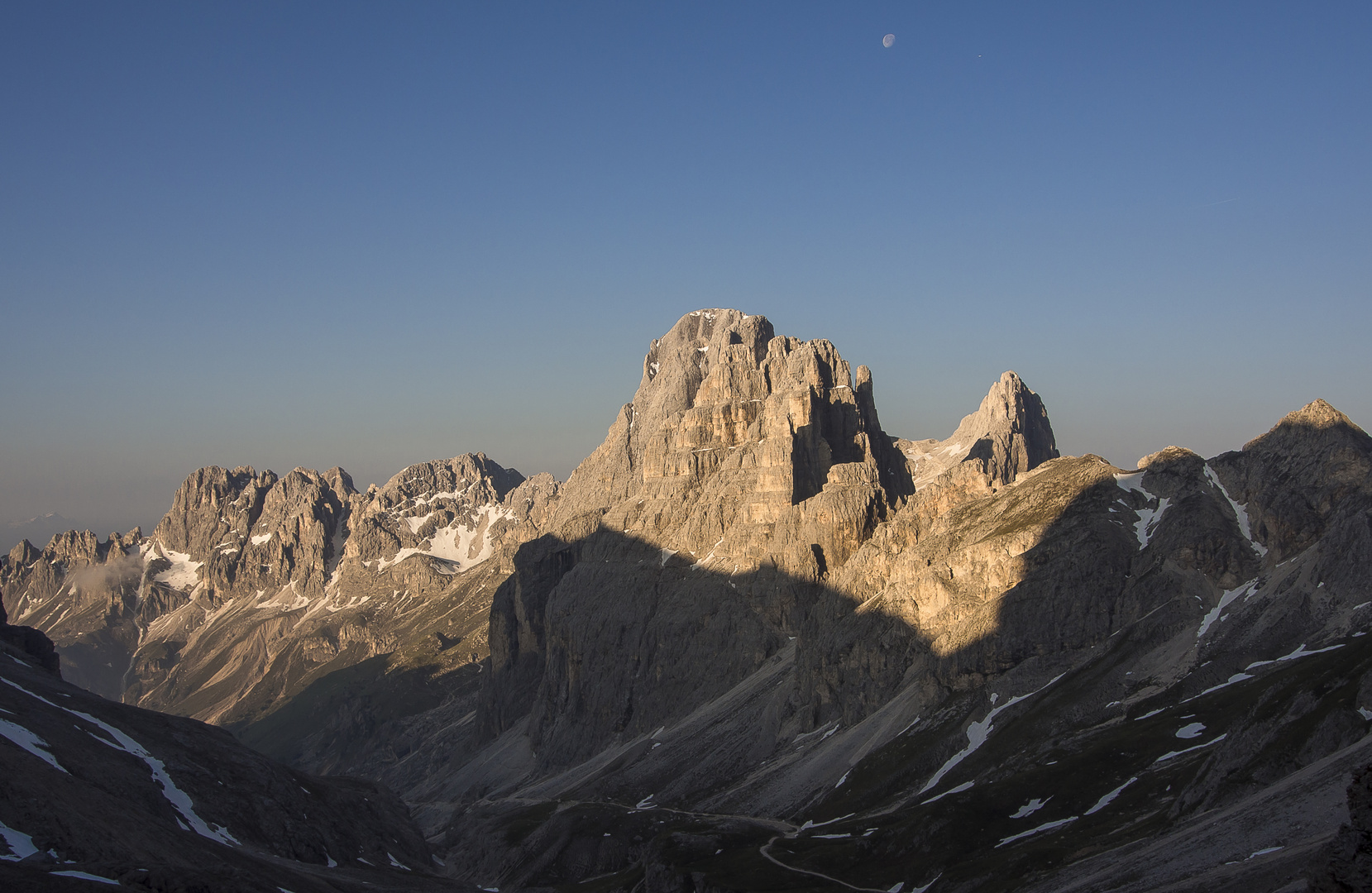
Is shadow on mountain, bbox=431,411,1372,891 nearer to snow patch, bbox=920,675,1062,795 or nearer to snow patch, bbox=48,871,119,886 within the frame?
snow patch, bbox=920,675,1062,795

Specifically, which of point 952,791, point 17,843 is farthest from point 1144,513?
point 17,843

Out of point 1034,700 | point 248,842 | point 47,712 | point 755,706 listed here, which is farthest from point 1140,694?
point 47,712

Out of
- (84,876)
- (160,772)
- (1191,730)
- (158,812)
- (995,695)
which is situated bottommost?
(1191,730)

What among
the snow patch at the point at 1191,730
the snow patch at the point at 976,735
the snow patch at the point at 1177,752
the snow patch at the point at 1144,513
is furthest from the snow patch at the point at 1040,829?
the snow patch at the point at 1144,513

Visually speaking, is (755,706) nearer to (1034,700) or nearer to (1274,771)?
(1034,700)

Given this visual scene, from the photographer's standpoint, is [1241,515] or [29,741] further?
[1241,515]

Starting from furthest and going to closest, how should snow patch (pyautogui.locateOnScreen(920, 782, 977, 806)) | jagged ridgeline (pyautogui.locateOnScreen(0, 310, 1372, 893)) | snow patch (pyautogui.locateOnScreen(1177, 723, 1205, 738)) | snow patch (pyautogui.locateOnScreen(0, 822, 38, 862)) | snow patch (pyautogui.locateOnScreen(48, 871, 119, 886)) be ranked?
snow patch (pyautogui.locateOnScreen(920, 782, 977, 806))
snow patch (pyautogui.locateOnScreen(1177, 723, 1205, 738))
snow patch (pyautogui.locateOnScreen(0, 822, 38, 862))
jagged ridgeline (pyautogui.locateOnScreen(0, 310, 1372, 893))
snow patch (pyautogui.locateOnScreen(48, 871, 119, 886))

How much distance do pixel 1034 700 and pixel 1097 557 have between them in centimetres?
2563

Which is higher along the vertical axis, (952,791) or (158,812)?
(158,812)

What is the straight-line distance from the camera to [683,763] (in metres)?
191

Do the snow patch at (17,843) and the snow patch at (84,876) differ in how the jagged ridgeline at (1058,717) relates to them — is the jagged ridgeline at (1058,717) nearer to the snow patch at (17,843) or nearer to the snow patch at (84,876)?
the snow patch at (17,843)

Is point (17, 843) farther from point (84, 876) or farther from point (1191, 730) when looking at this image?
point (1191, 730)

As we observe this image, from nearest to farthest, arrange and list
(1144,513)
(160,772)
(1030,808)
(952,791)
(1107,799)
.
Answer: (1107,799)
(1030,808)
(952,791)
(160,772)
(1144,513)

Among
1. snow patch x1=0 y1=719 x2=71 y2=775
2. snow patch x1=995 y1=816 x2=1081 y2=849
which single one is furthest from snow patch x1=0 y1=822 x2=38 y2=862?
snow patch x1=995 y1=816 x2=1081 y2=849
